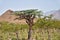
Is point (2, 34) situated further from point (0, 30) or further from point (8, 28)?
point (8, 28)

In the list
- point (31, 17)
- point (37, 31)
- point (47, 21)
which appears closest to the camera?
point (31, 17)

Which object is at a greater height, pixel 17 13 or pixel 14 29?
pixel 17 13

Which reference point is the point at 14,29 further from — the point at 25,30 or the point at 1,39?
the point at 25,30

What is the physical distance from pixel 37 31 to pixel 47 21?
27.7 m

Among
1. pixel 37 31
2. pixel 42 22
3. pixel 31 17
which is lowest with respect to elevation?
pixel 37 31

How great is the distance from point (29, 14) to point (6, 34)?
38.7m

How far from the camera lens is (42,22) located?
5853 centimetres

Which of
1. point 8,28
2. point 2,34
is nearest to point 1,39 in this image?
point 8,28

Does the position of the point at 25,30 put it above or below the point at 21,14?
below

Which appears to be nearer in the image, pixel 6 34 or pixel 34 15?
pixel 34 15

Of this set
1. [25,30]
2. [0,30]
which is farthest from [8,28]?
[25,30]

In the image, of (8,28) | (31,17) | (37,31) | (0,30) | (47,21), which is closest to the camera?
(31,17)

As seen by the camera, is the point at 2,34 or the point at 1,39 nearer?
the point at 1,39

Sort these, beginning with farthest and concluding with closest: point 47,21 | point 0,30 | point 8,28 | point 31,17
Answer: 1. point 0,30
2. point 8,28
3. point 47,21
4. point 31,17
